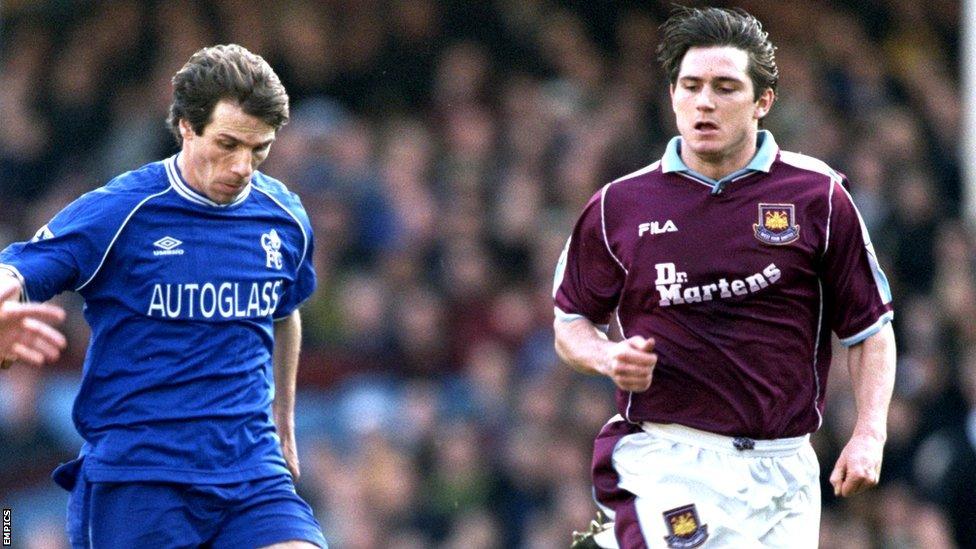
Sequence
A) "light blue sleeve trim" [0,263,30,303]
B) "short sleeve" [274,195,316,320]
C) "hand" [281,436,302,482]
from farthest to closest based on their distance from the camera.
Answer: "hand" [281,436,302,482] → "short sleeve" [274,195,316,320] → "light blue sleeve trim" [0,263,30,303]

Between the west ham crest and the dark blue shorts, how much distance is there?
182 centimetres

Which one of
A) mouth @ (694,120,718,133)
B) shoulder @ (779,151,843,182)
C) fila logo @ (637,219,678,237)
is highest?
mouth @ (694,120,718,133)

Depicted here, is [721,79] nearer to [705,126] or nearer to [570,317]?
[705,126]

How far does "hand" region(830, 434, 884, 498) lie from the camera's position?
19.9 ft

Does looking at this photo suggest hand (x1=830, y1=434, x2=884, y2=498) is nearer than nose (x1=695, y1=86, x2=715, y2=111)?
Yes

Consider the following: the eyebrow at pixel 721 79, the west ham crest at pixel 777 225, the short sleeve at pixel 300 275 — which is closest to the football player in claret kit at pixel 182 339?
the short sleeve at pixel 300 275

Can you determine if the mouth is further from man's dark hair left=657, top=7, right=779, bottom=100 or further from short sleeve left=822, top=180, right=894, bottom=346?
short sleeve left=822, top=180, right=894, bottom=346

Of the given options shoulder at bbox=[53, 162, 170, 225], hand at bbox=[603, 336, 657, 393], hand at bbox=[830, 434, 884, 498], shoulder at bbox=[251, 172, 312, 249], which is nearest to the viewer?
hand at bbox=[603, 336, 657, 393]

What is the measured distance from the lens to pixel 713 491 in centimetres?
622

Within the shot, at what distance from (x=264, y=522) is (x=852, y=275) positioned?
2.12 m

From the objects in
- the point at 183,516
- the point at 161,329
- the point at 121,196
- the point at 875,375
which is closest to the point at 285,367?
the point at 161,329

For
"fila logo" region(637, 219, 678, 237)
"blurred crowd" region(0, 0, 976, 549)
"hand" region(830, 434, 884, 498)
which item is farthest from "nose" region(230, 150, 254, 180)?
"blurred crowd" region(0, 0, 976, 549)

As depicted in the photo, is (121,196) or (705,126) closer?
(705,126)

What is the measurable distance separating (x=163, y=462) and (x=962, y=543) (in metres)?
5.99
